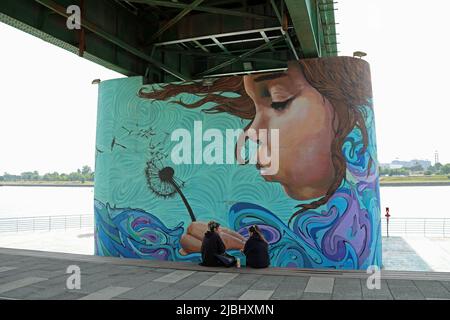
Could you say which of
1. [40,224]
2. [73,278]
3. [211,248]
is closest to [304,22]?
[211,248]

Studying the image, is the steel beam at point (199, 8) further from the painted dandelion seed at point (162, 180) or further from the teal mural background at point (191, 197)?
the painted dandelion seed at point (162, 180)

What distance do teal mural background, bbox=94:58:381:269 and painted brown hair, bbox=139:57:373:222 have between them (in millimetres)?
227

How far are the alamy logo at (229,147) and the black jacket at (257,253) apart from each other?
9.53 ft

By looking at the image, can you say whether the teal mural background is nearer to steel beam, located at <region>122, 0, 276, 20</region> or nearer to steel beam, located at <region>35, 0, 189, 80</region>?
steel beam, located at <region>35, 0, 189, 80</region>

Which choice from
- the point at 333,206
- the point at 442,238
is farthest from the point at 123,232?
the point at 442,238

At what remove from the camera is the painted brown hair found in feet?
39.8

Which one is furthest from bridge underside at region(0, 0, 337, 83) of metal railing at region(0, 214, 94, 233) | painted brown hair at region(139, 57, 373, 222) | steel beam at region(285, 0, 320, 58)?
metal railing at region(0, 214, 94, 233)

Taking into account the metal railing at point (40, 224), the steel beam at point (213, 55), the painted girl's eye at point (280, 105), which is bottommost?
the metal railing at point (40, 224)

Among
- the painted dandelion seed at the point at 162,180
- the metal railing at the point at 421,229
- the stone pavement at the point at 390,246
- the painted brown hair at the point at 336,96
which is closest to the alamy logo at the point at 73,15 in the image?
the painted brown hair at the point at 336,96

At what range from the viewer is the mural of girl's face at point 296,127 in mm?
12211

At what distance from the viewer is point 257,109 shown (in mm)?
12820

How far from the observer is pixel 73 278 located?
29.6ft
